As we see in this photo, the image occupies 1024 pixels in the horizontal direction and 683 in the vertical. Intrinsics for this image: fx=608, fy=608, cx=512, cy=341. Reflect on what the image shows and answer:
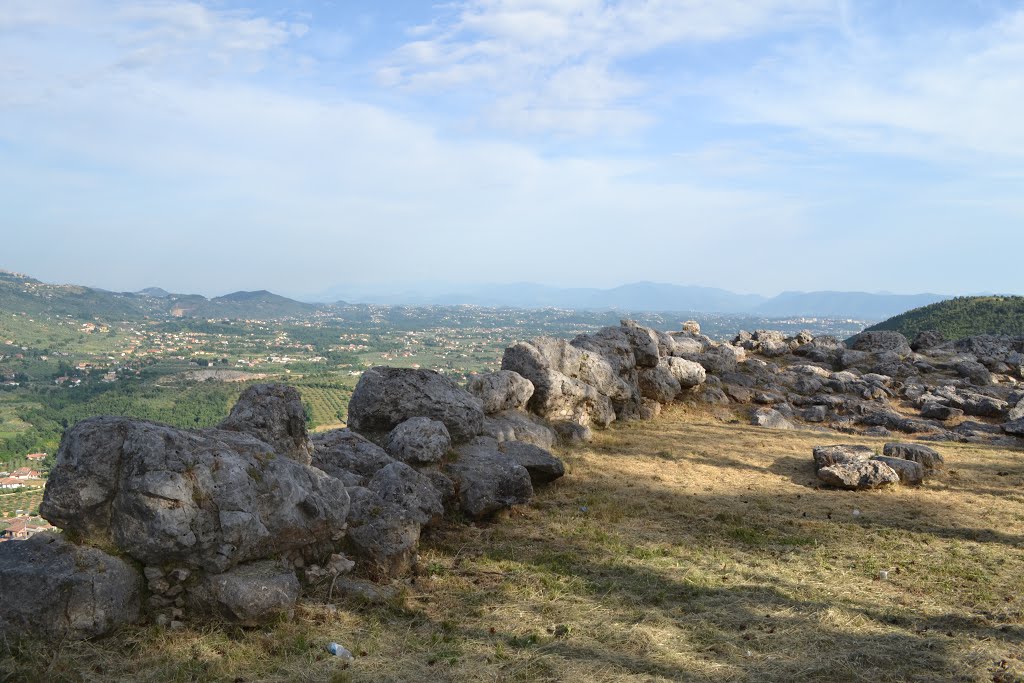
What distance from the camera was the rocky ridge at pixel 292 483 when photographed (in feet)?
29.6

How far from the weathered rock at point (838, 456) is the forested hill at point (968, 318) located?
67.4 metres

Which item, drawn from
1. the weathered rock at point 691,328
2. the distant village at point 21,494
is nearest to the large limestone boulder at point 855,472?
the weathered rock at point 691,328

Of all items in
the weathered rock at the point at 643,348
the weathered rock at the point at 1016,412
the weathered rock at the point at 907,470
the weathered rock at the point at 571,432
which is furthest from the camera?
the weathered rock at the point at 643,348

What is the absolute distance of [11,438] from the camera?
79.8 meters

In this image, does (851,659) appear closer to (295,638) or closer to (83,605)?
(295,638)

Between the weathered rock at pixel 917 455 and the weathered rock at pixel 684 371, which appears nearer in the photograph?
the weathered rock at pixel 917 455

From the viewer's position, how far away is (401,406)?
61.2ft

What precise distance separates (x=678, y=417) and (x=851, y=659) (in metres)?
23.2

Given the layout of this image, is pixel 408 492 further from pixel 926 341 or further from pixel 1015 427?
pixel 926 341

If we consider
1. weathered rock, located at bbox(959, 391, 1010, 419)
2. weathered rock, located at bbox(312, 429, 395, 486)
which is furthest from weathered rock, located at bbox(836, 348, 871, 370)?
weathered rock, located at bbox(312, 429, 395, 486)

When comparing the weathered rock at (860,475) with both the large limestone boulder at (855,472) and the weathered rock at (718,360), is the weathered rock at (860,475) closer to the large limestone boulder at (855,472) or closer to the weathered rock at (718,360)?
the large limestone boulder at (855,472)

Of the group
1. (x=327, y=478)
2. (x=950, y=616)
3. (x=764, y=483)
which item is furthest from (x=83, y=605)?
(x=764, y=483)

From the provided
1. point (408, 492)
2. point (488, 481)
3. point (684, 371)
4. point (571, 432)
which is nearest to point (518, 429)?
point (571, 432)

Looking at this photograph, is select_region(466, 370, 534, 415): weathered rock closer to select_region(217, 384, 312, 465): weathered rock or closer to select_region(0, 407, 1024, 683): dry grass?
select_region(0, 407, 1024, 683): dry grass
